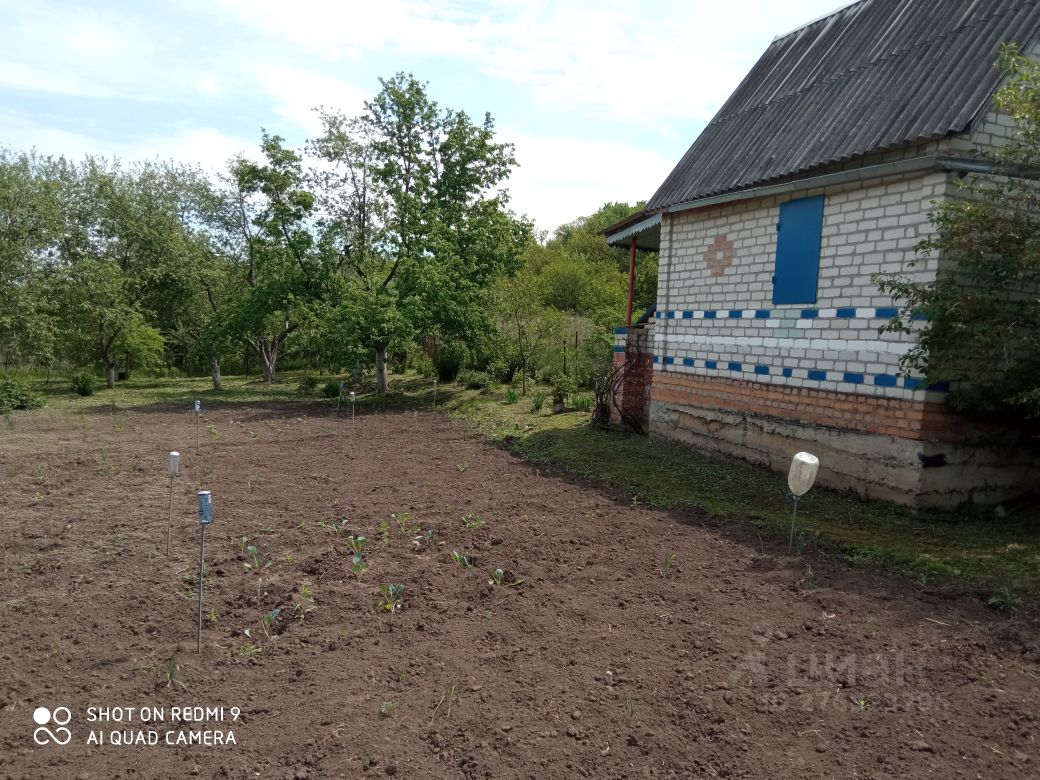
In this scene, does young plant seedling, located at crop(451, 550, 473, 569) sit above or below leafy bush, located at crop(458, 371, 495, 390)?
below

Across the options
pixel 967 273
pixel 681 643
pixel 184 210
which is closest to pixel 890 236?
pixel 967 273

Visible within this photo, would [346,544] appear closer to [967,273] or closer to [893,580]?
[893,580]

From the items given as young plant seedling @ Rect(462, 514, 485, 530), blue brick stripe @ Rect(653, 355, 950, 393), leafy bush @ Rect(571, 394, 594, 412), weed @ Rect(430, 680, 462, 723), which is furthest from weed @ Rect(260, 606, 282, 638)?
leafy bush @ Rect(571, 394, 594, 412)

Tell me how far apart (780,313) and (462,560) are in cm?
539

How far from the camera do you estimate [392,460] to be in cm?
975

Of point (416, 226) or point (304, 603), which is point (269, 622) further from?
point (416, 226)

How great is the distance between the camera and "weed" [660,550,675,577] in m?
5.06

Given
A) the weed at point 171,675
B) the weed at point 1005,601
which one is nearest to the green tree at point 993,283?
the weed at point 1005,601

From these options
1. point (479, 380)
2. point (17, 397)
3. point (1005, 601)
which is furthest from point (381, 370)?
point (1005, 601)

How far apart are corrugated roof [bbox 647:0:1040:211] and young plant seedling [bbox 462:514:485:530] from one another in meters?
5.69

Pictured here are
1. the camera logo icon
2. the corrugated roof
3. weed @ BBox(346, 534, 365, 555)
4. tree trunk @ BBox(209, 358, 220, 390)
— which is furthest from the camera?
tree trunk @ BBox(209, 358, 220, 390)

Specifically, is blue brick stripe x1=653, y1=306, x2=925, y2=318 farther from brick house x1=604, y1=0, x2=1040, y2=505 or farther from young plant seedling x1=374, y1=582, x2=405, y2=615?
young plant seedling x1=374, y1=582, x2=405, y2=615

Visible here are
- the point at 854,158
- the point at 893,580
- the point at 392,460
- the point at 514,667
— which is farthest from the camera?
the point at 392,460

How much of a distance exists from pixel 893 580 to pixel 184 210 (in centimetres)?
2696
